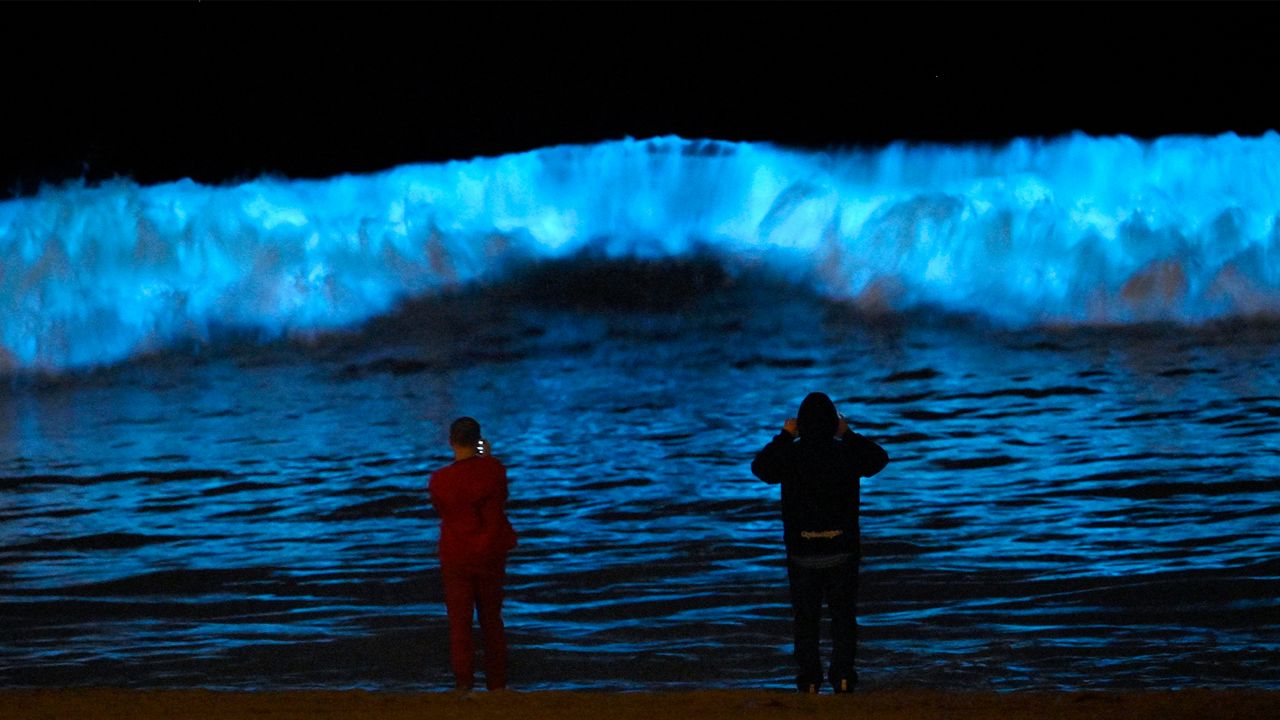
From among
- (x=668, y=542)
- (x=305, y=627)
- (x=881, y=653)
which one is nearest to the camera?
(x=881, y=653)

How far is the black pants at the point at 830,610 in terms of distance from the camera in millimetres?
7590

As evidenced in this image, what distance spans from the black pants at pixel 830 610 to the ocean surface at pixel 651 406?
95 centimetres

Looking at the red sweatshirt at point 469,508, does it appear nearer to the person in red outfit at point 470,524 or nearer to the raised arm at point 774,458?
the person in red outfit at point 470,524

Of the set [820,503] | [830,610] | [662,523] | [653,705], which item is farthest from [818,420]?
[662,523]

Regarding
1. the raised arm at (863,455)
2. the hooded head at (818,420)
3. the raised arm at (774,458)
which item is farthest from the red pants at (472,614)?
the raised arm at (863,455)

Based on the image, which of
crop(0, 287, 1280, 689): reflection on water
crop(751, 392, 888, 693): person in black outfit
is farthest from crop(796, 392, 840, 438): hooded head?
crop(0, 287, 1280, 689): reflection on water

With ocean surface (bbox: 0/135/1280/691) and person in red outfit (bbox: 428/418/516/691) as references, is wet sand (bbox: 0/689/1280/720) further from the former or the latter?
ocean surface (bbox: 0/135/1280/691)

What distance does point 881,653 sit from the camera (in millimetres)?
9289

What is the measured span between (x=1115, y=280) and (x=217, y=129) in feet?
59.6

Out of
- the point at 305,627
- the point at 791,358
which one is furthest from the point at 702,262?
the point at 305,627

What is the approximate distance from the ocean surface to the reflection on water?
55 millimetres

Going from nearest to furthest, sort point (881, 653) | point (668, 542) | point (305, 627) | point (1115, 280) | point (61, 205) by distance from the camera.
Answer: point (881, 653) < point (305, 627) < point (668, 542) < point (1115, 280) < point (61, 205)

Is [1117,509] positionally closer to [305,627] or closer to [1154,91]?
[305,627]

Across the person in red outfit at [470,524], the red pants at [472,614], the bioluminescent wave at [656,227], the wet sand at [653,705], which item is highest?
the bioluminescent wave at [656,227]
